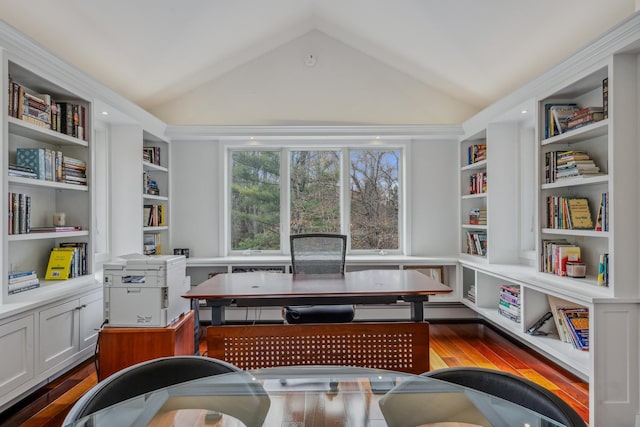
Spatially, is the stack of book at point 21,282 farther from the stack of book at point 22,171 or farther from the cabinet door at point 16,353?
the stack of book at point 22,171

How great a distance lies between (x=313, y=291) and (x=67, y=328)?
5.76 feet

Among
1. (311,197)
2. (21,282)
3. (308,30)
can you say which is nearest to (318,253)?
(311,197)

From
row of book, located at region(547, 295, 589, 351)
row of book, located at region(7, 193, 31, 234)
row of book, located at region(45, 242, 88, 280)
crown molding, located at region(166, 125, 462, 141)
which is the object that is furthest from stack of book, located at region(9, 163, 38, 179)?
row of book, located at region(547, 295, 589, 351)

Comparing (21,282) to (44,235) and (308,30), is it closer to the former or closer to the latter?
(44,235)

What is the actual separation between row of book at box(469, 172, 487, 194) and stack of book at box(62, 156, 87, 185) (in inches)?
147

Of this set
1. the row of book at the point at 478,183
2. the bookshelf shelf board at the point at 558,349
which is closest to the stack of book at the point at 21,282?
the bookshelf shelf board at the point at 558,349

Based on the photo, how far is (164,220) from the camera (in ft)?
13.5

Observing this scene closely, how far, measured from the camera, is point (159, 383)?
4.32ft

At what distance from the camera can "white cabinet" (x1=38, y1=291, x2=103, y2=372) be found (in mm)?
2266

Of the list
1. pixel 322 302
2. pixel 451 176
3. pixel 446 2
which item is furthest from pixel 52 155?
pixel 451 176

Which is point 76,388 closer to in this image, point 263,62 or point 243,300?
point 243,300

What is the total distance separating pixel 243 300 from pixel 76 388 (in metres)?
1.48

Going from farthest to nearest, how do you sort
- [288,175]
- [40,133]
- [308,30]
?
[288,175], [308,30], [40,133]

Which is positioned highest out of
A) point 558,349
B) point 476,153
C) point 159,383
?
point 476,153
